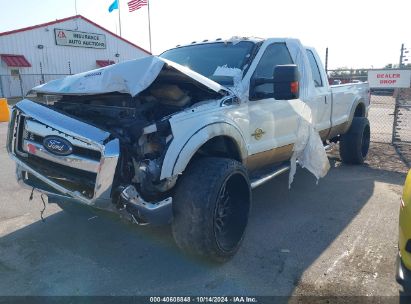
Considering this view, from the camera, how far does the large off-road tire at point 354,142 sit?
6613 mm

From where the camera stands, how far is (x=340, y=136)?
22.3ft

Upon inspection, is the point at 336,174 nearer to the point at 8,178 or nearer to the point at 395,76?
the point at 395,76

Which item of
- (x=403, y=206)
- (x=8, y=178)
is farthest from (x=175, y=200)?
(x=8, y=178)

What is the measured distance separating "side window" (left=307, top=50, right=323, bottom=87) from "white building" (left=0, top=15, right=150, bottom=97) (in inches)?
894

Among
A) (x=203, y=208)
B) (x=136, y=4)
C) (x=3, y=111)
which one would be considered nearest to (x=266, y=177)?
(x=203, y=208)

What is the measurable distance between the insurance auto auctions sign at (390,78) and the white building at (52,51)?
2175 centimetres

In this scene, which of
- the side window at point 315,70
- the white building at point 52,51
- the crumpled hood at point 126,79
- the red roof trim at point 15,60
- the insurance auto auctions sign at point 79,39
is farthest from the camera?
the insurance auto auctions sign at point 79,39

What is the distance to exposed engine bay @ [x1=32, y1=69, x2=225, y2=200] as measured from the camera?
284 cm

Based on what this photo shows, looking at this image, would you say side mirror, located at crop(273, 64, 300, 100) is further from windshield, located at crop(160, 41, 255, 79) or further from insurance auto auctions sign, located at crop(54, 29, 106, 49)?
insurance auto auctions sign, located at crop(54, 29, 106, 49)

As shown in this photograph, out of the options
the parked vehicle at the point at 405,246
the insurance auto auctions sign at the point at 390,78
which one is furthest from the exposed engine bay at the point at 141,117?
the insurance auto auctions sign at the point at 390,78

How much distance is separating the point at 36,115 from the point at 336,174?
16.0ft

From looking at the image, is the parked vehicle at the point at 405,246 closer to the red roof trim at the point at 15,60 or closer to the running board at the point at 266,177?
the running board at the point at 266,177

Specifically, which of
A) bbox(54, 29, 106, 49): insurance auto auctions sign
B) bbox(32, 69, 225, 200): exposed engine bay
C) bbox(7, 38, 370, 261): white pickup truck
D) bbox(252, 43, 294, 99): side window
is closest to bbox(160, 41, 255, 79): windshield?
bbox(7, 38, 370, 261): white pickup truck

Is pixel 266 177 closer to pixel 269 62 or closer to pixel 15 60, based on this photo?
pixel 269 62
